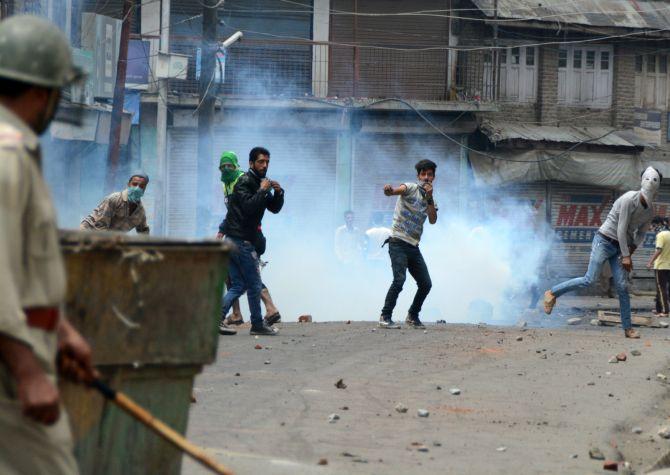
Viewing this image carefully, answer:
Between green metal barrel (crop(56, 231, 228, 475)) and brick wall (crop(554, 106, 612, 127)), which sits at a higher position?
brick wall (crop(554, 106, 612, 127))

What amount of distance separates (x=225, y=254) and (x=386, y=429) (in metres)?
2.80

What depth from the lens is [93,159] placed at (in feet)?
84.7

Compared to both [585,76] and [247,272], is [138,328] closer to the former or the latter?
[247,272]

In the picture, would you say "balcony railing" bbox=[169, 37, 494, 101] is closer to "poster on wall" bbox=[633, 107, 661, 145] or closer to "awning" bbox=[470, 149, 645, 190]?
"awning" bbox=[470, 149, 645, 190]

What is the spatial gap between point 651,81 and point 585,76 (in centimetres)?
208

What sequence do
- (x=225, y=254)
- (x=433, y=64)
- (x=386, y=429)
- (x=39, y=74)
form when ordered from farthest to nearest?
(x=433, y=64) → (x=386, y=429) → (x=225, y=254) → (x=39, y=74)

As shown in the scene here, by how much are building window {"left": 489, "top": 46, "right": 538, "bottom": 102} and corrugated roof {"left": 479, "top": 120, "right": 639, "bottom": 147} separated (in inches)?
33.1

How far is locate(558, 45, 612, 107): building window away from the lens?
95.2 ft

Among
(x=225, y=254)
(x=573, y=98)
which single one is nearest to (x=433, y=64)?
(x=573, y=98)

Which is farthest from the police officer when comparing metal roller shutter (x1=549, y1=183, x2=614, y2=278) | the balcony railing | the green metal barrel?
metal roller shutter (x1=549, y1=183, x2=614, y2=278)

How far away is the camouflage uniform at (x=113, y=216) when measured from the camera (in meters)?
10.9

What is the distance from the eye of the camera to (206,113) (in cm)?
1850

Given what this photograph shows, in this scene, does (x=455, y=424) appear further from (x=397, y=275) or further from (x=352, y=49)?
(x=352, y=49)

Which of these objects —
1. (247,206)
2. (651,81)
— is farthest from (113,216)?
(651,81)
